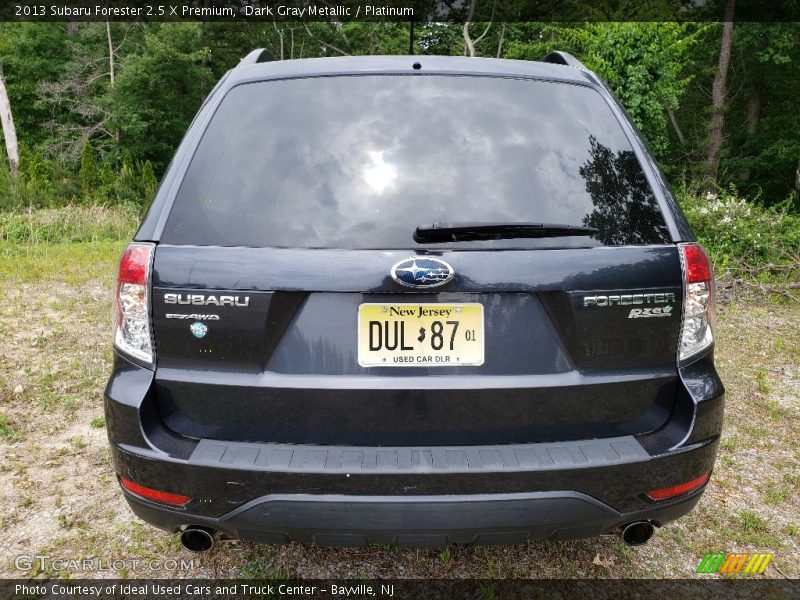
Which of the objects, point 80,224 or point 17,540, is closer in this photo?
point 17,540

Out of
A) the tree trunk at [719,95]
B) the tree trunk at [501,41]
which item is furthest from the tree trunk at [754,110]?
the tree trunk at [501,41]

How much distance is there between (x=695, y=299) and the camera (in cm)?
185

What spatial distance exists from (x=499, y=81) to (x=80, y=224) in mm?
15966

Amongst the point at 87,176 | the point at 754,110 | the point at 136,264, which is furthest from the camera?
the point at 754,110

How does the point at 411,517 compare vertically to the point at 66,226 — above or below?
above

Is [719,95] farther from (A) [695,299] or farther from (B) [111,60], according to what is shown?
(B) [111,60]

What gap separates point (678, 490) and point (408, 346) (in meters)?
1.01

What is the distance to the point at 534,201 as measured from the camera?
1.83 metres

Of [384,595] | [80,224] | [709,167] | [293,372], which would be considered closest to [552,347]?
[293,372]

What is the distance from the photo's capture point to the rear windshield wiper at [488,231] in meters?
1.73

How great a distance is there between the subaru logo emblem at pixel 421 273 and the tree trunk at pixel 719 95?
27.1 metres

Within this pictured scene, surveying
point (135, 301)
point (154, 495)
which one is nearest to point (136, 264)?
point (135, 301)

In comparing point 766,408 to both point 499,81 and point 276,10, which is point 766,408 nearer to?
point 499,81

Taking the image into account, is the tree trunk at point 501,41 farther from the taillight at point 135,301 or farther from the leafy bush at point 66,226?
the taillight at point 135,301
